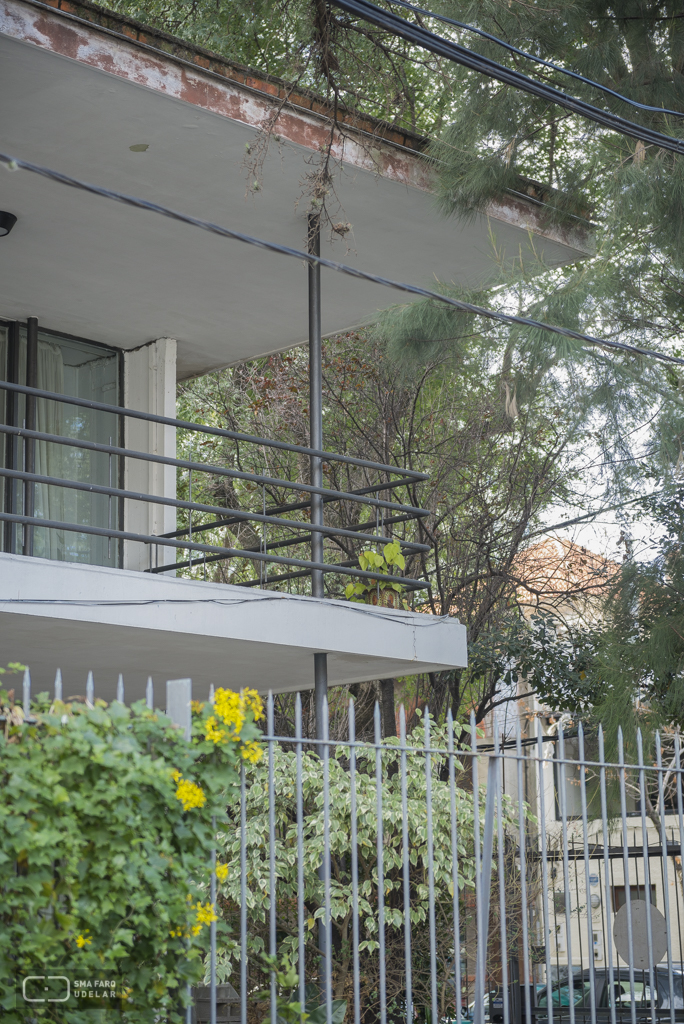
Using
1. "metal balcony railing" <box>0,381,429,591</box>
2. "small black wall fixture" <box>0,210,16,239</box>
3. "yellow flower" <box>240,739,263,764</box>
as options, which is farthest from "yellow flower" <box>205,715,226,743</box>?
"small black wall fixture" <box>0,210,16,239</box>

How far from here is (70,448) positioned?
34.5 ft

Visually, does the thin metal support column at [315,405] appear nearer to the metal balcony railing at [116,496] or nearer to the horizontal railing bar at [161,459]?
the metal balcony railing at [116,496]

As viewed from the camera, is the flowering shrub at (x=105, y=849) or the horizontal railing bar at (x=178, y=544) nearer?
the flowering shrub at (x=105, y=849)

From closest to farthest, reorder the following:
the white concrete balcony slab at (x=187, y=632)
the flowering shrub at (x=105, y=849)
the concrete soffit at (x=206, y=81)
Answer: the flowering shrub at (x=105, y=849)
the concrete soffit at (x=206, y=81)
the white concrete balcony slab at (x=187, y=632)

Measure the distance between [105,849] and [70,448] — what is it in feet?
23.7

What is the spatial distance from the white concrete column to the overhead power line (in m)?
5.28

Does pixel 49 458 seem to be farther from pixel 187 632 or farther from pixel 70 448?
pixel 187 632

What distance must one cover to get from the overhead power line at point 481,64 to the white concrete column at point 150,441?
17.3ft

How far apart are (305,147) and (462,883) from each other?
554 centimetres

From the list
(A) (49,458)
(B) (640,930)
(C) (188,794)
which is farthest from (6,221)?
(B) (640,930)

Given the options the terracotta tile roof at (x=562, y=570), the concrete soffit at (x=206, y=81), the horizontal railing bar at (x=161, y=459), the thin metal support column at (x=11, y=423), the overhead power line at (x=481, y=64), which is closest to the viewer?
the overhead power line at (x=481, y=64)

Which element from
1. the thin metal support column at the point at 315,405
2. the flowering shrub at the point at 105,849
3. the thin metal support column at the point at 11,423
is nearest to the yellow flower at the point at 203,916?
the flowering shrub at the point at 105,849

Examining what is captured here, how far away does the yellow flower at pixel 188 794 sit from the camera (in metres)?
3.85

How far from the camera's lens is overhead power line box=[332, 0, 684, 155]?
18.1 feet
